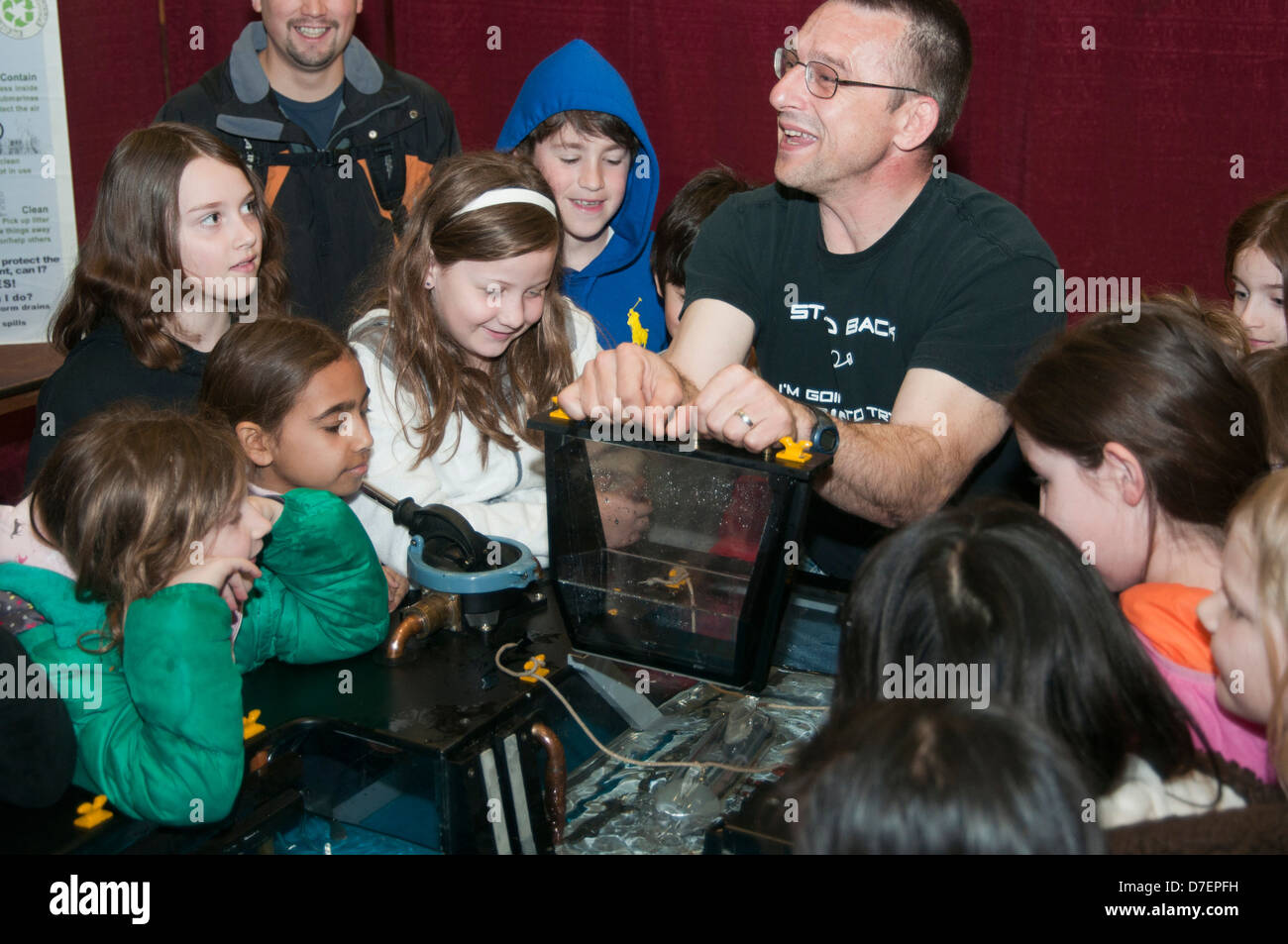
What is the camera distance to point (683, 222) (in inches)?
93.2

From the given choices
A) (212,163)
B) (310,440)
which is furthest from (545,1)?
(310,440)

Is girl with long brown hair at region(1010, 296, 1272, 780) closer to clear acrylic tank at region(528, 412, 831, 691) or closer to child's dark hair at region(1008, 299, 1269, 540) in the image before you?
child's dark hair at region(1008, 299, 1269, 540)

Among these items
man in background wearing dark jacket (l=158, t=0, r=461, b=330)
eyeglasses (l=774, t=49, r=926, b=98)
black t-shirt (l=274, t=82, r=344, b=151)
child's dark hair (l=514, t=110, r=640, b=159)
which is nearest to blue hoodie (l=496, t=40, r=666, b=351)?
child's dark hair (l=514, t=110, r=640, b=159)

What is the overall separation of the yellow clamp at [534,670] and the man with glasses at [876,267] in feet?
1.75

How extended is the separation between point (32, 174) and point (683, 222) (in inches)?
60.4

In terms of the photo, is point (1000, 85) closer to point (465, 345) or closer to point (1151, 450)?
point (465, 345)

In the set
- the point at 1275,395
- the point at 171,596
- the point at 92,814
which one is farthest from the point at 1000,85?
the point at 92,814

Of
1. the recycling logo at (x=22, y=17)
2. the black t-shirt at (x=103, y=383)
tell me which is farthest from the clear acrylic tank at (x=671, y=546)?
the recycling logo at (x=22, y=17)

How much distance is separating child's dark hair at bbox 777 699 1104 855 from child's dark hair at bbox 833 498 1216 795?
12cm

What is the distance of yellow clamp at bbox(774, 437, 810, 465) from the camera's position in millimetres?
1013

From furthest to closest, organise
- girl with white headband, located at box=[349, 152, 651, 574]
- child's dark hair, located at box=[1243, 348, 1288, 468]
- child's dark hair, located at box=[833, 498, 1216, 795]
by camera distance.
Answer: girl with white headband, located at box=[349, 152, 651, 574], child's dark hair, located at box=[1243, 348, 1288, 468], child's dark hair, located at box=[833, 498, 1216, 795]

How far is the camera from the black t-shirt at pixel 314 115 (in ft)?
8.13

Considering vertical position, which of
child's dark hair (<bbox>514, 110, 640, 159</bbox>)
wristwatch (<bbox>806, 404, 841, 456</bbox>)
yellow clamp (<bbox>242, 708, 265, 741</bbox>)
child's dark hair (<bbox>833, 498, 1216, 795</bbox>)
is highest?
child's dark hair (<bbox>514, 110, 640, 159</bbox>)

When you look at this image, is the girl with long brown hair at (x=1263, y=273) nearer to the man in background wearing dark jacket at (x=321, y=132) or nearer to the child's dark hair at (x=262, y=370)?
the child's dark hair at (x=262, y=370)
